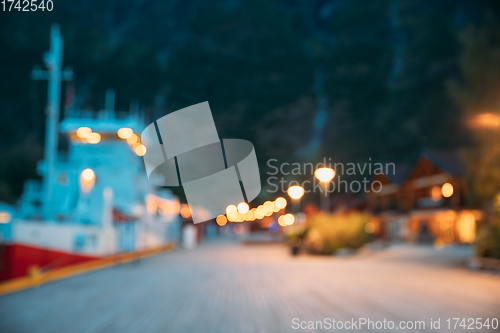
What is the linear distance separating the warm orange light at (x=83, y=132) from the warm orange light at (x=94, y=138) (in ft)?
1.11

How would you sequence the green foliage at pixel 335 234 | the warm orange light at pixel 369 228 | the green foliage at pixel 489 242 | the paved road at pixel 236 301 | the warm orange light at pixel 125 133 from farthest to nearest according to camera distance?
the warm orange light at pixel 125 133, the warm orange light at pixel 369 228, the green foliage at pixel 335 234, the green foliage at pixel 489 242, the paved road at pixel 236 301

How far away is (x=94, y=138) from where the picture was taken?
2930 cm

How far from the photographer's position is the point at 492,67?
1812 cm

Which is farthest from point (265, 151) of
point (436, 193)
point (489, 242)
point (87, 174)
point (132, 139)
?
point (489, 242)

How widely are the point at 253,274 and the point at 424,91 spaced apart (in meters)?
81.0

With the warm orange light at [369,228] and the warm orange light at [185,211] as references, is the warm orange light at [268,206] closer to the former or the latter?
the warm orange light at [369,228]

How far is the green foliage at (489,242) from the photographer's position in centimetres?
1428

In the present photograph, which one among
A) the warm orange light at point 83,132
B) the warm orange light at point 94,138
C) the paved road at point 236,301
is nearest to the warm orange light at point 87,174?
the paved road at point 236,301

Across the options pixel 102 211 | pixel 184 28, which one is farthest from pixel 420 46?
pixel 102 211

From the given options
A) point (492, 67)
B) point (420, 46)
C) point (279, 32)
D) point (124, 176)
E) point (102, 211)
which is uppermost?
point (279, 32)

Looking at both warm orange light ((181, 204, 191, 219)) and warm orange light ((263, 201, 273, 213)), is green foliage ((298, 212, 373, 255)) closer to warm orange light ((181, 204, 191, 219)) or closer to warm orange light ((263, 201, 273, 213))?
warm orange light ((263, 201, 273, 213))

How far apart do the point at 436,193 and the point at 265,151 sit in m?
58.2

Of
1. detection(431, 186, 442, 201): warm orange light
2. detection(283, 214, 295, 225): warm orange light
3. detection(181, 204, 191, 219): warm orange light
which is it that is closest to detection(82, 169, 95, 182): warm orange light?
detection(283, 214, 295, 225): warm orange light

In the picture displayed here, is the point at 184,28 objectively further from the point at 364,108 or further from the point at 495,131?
the point at 495,131
